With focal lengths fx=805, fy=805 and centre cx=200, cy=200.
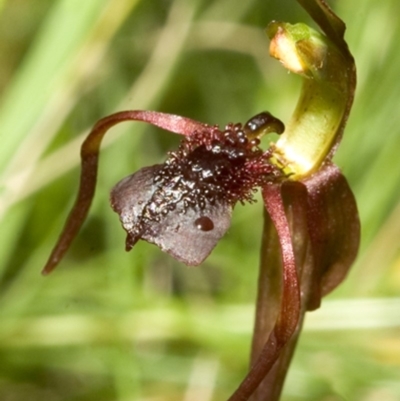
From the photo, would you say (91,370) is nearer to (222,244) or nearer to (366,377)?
(222,244)

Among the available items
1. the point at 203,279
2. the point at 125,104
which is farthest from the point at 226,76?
the point at 203,279

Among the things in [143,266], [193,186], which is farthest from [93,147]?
[143,266]

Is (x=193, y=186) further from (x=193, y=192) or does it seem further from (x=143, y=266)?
(x=143, y=266)

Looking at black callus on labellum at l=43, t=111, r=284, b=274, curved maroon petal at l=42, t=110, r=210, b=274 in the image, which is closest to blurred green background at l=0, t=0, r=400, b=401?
curved maroon petal at l=42, t=110, r=210, b=274

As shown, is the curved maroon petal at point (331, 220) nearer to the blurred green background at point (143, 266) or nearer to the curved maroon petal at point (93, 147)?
the curved maroon petal at point (93, 147)

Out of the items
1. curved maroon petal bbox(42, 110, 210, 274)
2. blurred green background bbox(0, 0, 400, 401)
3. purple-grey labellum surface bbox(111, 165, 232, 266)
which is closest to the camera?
purple-grey labellum surface bbox(111, 165, 232, 266)

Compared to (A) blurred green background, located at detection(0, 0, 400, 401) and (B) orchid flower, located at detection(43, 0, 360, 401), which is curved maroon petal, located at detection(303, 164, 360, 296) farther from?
(A) blurred green background, located at detection(0, 0, 400, 401)

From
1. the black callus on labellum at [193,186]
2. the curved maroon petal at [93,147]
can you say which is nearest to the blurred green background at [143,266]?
the curved maroon petal at [93,147]
